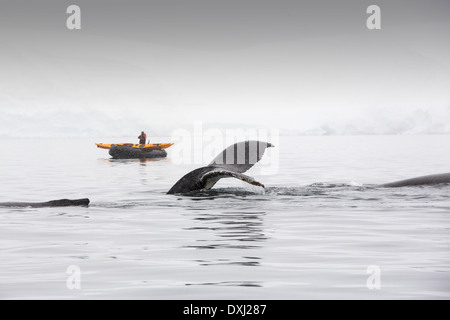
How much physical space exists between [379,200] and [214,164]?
4.15 metres

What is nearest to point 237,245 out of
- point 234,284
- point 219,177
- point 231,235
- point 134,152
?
point 231,235

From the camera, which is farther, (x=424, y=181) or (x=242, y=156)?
(x=424, y=181)

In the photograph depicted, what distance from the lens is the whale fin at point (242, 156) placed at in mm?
16406

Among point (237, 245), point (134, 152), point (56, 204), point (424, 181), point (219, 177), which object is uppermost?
point (134, 152)

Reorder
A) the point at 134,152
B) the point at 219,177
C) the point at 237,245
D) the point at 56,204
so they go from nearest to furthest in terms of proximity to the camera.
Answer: the point at 237,245 → the point at 219,177 → the point at 56,204 → the point at 134,152

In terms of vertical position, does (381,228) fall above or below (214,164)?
below

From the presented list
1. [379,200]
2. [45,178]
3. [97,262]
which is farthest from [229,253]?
[45,178]

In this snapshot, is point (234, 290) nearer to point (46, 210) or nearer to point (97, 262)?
point (97, 262)

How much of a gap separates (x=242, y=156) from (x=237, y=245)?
19.6ft

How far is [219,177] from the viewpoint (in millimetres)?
15914

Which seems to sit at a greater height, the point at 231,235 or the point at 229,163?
the point at 229,163

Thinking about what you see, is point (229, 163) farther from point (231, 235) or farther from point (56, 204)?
point (231, 235)

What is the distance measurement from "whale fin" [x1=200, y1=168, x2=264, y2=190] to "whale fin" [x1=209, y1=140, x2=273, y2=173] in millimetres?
375
